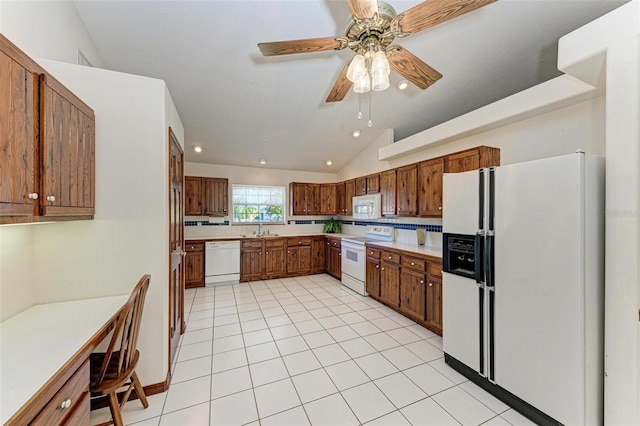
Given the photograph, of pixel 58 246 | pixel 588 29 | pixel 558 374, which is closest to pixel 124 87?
pixel 58 246

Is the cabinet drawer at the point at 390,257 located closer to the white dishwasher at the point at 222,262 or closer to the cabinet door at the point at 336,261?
the cabinet door at the point at 336,261

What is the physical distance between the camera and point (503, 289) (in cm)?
194

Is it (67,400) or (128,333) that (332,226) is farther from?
(67,400)

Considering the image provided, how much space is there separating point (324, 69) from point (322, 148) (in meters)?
2.17

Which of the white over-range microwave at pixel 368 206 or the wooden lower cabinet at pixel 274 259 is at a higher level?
the white over-range microwave at pixel 368 206

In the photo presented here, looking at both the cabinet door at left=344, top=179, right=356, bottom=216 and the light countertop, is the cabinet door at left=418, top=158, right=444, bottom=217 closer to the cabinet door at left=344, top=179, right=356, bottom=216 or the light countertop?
the light countertop

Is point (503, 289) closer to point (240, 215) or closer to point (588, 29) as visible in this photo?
point (588, 29)

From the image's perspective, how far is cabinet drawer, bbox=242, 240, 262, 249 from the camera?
5110mm

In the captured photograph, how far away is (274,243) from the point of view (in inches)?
211

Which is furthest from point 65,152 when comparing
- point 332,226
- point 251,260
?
point 332,226

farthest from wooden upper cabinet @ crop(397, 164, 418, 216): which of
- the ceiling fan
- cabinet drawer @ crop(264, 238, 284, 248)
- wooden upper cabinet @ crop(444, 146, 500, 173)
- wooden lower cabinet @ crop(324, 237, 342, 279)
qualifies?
cabinet drawer @ crop(264, 238, 284, 248)

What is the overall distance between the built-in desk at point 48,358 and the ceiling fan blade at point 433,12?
2.35 m

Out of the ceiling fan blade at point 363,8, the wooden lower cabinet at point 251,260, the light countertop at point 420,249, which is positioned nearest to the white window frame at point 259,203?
the wooden lower cabinet at point 251,260

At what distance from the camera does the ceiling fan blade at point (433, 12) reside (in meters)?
1.29
